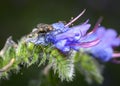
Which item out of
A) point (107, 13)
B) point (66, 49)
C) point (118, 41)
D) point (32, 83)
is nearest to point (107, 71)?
point (107, 13)

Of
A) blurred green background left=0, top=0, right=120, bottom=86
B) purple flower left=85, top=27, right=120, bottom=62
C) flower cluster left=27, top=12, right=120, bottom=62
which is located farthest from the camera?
blurred green background left=0, top=0, right=120, bottom=86

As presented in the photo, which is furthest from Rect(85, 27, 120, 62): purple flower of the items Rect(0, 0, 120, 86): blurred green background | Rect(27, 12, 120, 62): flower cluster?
Rect(0, 0, 120, 86): blurred green background

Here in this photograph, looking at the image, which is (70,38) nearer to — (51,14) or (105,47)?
(105,47)

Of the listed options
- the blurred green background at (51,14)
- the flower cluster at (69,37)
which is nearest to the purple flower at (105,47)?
the flower cluster at (69,37)

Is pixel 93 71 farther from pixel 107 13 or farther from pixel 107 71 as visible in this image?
pixel 107 13

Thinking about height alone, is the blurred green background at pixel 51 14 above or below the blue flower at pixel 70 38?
above

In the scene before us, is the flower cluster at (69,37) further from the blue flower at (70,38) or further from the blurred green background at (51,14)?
the blurred green background at (51,14)

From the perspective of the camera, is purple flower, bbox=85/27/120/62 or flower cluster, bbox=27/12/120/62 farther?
purple flower, bbox=85/27/120/62

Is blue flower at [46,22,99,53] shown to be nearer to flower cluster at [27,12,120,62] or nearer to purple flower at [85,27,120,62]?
flower cluster at [27,12,120,62]
